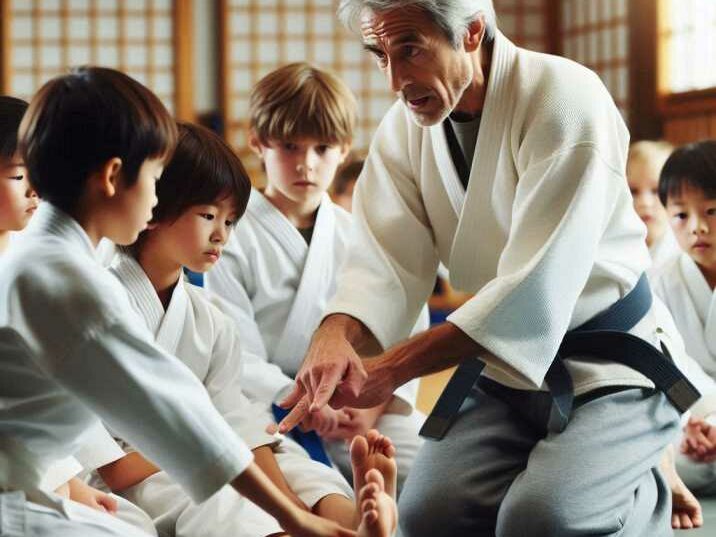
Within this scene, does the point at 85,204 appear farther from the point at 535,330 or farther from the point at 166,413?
the point at 535,330

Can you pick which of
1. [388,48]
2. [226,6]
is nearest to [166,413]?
[388,48]

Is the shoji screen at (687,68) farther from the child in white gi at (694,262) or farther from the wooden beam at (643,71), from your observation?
the child in white gi at (694,262)

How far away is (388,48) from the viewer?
227cm

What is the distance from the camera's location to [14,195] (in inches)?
92.0

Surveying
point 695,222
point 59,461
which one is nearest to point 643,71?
point 695,222

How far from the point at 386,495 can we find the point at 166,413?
1.33 ft

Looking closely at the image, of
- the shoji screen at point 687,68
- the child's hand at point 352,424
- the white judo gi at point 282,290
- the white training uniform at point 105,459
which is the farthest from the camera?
the shoji screen at point 687,68

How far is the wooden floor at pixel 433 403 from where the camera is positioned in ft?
8.37

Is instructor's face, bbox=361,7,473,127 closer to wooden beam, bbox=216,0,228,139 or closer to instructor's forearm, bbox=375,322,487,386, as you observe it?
instructor's forearm, bbox=375,322,487,386

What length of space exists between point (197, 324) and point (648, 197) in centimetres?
223

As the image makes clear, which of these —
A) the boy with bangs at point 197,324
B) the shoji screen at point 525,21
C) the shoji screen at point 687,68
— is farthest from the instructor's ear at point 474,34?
the shoji screen at point 525,21

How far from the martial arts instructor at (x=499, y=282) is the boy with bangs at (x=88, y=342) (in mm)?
495

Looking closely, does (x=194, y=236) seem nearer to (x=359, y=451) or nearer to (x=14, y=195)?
(x=14, y=195)

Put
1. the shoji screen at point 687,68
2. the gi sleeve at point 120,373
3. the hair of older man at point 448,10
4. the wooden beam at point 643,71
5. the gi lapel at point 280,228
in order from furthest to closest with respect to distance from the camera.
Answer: the wooden beam at point 643,71, the shoji screen at point 687,68, the gi lapel at point 280,228, the hair of older man at point 448,10, the gi sleeve at point 120,373
